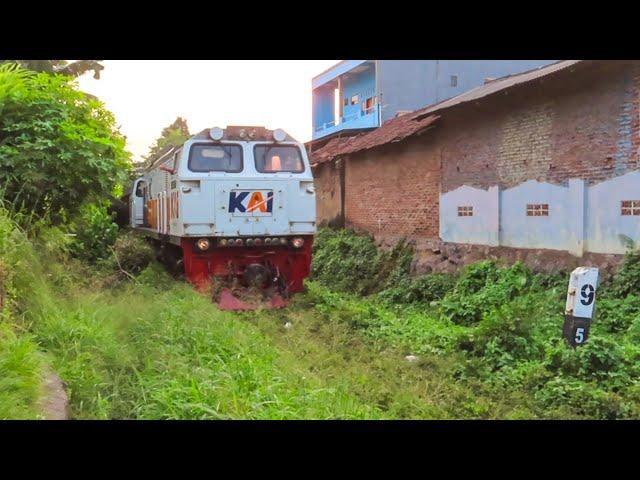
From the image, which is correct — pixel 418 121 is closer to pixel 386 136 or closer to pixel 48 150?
pixel 386 136

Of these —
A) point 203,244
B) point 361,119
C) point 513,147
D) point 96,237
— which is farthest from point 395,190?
point 361,119

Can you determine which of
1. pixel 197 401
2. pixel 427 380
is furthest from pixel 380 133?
pixel 197 401

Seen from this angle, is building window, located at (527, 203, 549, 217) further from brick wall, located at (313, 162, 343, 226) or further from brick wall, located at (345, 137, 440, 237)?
brick wall, located at (313, 162, 343, 226)

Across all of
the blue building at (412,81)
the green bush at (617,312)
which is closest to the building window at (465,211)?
the green bush at (617,312)

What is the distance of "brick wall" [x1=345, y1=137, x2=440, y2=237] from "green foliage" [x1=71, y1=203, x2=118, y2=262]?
20.1ft

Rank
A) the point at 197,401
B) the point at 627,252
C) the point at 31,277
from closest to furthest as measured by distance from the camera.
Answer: the point at 197,401 → the point at 31,277 → the point at 627,252

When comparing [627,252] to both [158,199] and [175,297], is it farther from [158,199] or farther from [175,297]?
[158,199]

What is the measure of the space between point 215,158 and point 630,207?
19.3ft

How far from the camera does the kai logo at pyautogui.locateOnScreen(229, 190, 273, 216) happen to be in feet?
30.9

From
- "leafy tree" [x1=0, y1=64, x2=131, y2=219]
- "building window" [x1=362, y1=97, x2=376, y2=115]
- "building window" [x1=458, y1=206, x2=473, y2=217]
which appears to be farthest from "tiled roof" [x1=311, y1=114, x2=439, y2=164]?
"leafy tree" [x1=0, y1=64, x2=131, y2=219]

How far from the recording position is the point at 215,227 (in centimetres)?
929

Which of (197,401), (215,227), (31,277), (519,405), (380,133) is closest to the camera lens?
(197,401)

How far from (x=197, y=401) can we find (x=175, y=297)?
4326 mm

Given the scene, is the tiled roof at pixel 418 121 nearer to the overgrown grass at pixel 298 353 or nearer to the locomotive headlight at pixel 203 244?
the overgrown grass at pixel 298 353
